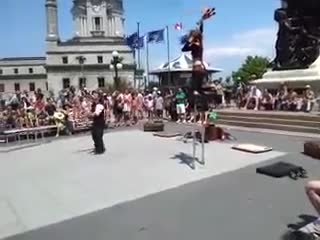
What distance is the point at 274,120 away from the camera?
18.6 m

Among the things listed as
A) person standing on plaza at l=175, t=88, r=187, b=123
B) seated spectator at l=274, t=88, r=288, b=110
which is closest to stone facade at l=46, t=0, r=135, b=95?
person standing on plaza at l=175, t=88, r=187, b=123

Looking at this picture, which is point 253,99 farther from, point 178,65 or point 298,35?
point 178,65

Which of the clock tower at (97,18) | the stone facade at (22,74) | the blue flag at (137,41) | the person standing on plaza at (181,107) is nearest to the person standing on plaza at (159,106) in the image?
the person standing on plaza at (181,107)

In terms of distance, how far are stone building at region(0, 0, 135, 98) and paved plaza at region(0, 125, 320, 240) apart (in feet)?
285

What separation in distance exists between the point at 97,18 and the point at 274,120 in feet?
339

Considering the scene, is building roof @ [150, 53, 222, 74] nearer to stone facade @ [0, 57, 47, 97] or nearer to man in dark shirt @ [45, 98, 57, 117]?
man in dark shirt @ [45, 98, 57, 117]

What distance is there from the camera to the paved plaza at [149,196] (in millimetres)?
6809

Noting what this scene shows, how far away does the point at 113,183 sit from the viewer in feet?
32.2

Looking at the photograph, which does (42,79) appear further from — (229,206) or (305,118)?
(229,206)

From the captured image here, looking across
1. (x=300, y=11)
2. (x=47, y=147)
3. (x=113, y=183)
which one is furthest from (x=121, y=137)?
(x=300, y=11)

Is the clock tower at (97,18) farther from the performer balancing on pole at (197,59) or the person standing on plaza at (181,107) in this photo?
the performer balancing on pole at (197,59)

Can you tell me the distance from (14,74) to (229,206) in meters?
120

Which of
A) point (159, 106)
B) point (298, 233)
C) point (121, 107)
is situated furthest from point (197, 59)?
point (159, 106)

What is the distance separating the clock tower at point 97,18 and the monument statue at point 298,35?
305 feet
